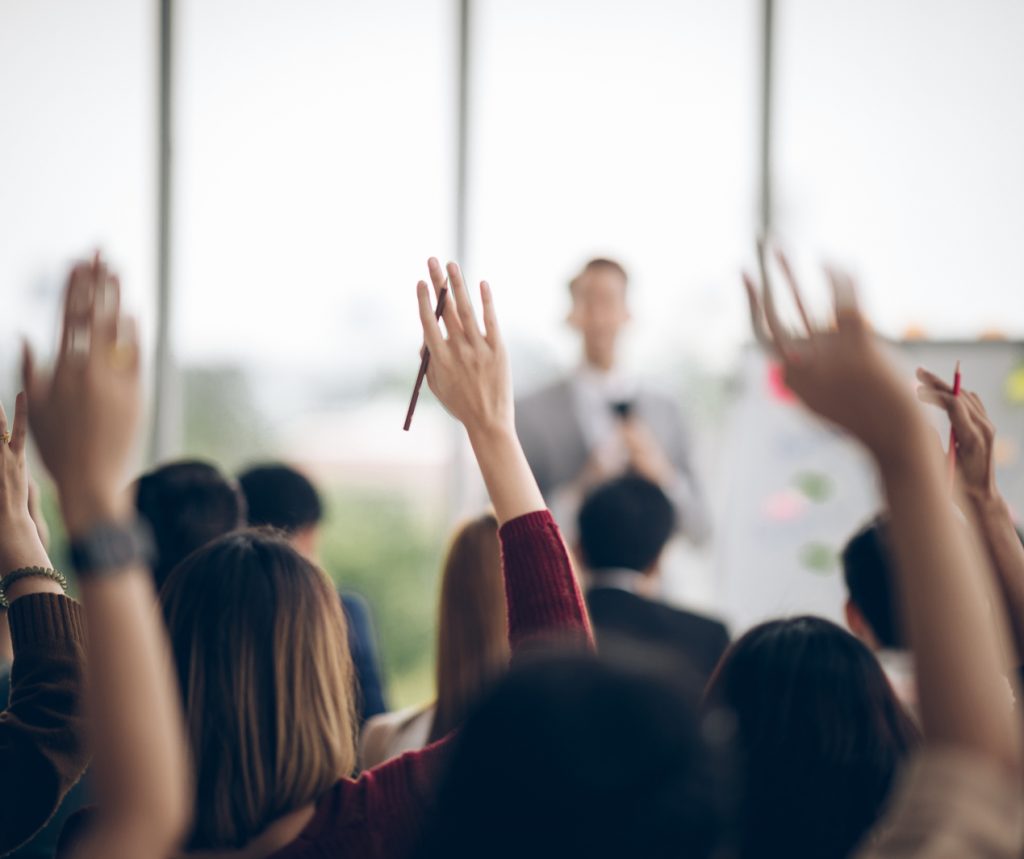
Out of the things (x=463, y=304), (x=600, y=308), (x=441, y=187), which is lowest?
(x=463, y=304)

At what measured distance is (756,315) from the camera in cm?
98

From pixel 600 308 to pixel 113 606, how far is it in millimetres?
2963

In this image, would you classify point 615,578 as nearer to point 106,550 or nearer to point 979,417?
point 979,417

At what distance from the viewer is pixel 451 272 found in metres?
1.21

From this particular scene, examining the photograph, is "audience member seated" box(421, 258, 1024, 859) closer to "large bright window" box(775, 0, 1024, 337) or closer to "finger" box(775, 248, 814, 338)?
"finger" box(775, 248, 814, 338)

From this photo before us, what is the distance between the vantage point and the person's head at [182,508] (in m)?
1.85

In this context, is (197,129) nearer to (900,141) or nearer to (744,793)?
(900,141)

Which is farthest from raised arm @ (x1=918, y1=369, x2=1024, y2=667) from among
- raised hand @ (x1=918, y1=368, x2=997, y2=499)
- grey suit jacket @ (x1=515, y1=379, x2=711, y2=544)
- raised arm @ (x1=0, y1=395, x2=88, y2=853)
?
grey suit jacket @ (x1=515, y1=379, x2=711, y2=544)

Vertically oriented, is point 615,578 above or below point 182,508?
below

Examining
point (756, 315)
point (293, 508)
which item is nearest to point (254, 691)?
point (756, 315)

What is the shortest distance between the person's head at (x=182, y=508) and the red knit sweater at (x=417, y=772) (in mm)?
833

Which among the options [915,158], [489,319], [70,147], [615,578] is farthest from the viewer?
[70,147]

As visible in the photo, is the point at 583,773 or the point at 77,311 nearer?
the point at 583,773

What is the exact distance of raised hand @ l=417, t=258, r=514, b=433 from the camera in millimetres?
1205
